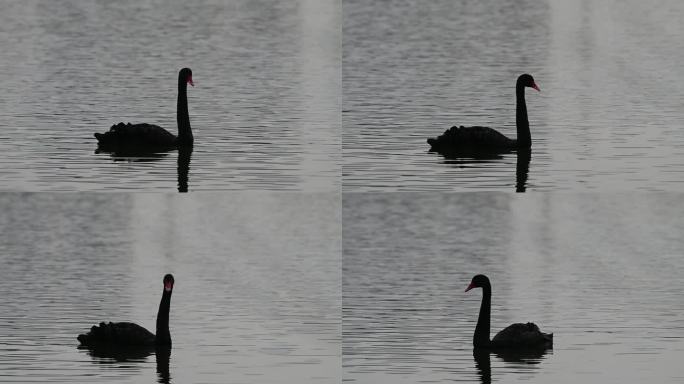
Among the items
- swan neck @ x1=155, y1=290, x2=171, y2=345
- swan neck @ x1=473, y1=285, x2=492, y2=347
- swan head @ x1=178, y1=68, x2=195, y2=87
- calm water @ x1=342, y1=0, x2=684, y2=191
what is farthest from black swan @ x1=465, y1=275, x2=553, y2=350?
swan head @ x1=178, y1=68, x2=195, y2=87

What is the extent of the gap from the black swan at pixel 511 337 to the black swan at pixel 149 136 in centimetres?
265

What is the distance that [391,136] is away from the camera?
15.1m

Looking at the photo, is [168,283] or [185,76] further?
[185,76]

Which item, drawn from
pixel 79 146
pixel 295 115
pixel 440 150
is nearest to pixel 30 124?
pixel 79 146

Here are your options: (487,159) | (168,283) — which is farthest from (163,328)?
(487,159)

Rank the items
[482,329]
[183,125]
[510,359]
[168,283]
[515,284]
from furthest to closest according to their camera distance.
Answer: [515,284]
[183,125]
[168,283]
[482,329]
[510,359]

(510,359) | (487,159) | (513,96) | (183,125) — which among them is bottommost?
(510,359)

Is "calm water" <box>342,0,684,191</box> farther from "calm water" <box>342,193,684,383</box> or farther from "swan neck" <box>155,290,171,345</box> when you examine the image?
"swan neck" <box>155,290,171,345</box>

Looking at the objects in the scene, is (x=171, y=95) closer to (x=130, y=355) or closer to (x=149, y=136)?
(x=149, y=136)

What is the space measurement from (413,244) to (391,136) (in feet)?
14.2

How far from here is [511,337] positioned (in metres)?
14.7

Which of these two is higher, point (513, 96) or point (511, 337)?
→ point (513, 96)

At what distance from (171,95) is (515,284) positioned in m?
3.65

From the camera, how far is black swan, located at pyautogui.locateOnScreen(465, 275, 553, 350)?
1423cm
